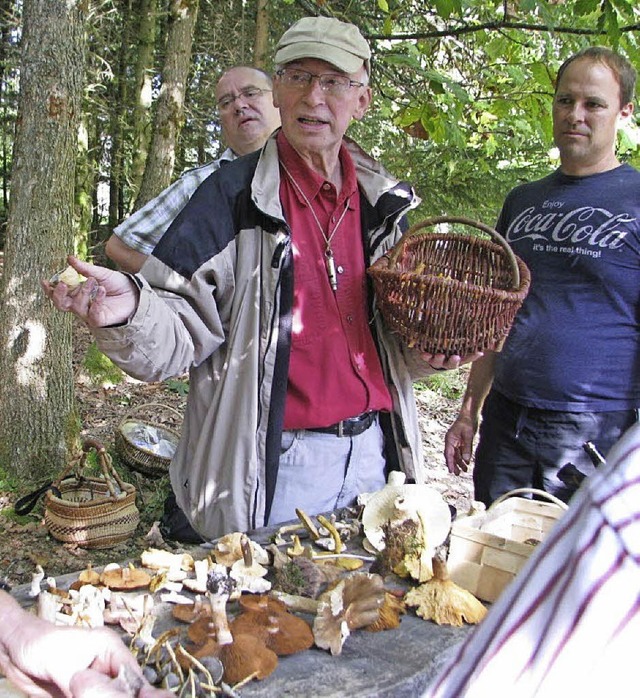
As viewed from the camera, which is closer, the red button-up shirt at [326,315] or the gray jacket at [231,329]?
the gray jacket at [231,329]

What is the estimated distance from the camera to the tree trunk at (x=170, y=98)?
708cm

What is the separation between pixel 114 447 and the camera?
16.7 ft

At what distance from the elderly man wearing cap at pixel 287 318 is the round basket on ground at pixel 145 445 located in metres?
2.61

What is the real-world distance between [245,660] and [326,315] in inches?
43.4

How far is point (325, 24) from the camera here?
2031 millimetres

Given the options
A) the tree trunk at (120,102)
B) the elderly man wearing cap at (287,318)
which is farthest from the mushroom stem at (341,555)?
the tree trunk at (120,102)

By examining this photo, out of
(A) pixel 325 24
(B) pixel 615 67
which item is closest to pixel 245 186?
(A) pixel 325 24

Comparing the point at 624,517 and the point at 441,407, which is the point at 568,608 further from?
the point at 441,407

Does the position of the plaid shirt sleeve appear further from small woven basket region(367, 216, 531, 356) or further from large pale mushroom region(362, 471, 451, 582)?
large pale mushroom region(362, 471, 451, 582)

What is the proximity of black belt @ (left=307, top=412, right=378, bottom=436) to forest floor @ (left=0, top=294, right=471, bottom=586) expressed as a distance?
5.39ft

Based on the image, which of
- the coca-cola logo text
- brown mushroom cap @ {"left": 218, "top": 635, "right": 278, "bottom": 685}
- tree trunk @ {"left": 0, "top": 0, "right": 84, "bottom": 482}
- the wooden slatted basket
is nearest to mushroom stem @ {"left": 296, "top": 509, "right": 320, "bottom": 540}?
the wooden slatted basket

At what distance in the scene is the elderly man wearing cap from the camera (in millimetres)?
1969

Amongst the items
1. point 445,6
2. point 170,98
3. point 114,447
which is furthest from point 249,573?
point 170,98

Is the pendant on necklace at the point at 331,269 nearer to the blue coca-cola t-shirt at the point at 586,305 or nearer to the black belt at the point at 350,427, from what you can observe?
the black belt at the point at 350,427
